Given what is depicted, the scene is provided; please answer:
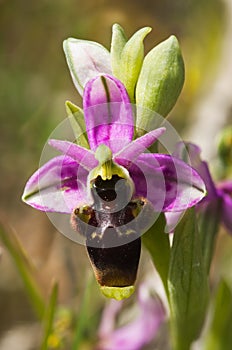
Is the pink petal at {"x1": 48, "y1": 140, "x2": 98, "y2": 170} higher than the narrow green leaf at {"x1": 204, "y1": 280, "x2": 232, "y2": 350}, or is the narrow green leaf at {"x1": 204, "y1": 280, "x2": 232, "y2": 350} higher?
the pink petal at {"x1": 48, "y1": 140, "x2": 98, "y2": 170}

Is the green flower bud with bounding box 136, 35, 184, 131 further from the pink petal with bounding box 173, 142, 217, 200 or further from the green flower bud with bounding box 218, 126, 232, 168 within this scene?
the green flower bud with bounding box 218, 126, 232, 168

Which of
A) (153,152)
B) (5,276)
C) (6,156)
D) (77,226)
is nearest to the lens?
(77,226)

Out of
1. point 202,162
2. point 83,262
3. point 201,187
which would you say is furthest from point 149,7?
point 201,187

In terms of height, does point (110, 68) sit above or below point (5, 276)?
above

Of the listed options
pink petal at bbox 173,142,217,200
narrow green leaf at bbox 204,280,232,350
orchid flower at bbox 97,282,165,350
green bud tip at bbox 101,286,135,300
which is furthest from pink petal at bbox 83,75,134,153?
orchid flower at bbox 97,282,165,350

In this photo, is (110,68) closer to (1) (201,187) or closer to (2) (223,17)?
(1) (201,187)

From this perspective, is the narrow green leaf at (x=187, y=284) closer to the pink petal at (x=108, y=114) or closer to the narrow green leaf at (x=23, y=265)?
the pink petal at (x=108, y=114)
